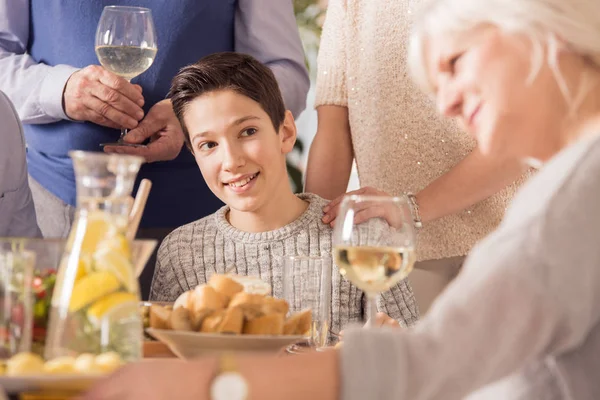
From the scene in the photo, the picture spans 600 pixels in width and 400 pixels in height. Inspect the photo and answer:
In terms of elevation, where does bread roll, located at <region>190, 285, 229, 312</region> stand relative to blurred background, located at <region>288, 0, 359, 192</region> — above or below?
below

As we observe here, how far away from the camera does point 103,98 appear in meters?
2.23

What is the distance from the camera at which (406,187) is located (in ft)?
Answer: 7.57

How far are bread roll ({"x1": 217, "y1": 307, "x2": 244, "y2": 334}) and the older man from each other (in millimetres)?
1056

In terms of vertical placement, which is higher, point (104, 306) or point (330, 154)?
point (330, 154)

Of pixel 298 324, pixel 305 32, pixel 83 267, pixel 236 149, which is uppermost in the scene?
pixel 305 32

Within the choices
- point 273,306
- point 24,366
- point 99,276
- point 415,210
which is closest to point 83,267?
point 99,276

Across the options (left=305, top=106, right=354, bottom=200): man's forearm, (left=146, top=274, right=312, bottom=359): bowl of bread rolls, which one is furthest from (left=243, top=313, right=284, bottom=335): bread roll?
(left=305, top=106, right=354, bottom=200): man's forearm

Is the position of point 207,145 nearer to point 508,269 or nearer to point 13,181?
point 13,181

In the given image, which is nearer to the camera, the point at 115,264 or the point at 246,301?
the point at 115,264

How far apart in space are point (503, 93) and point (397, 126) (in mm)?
1323

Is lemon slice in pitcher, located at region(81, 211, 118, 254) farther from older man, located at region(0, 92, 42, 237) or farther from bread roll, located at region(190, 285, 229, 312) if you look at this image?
older man, located at region(0, 92, 42, 237)

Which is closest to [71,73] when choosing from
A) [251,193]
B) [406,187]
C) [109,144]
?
[109,144]

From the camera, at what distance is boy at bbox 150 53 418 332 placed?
2135mm

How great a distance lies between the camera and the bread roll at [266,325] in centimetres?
121
